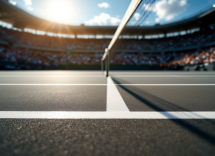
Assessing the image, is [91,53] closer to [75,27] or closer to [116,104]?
[75,27]

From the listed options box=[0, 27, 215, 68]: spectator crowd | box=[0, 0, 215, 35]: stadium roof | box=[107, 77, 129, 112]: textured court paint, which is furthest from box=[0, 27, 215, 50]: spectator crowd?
box=[107, 77, 129, 112]: textured court paint

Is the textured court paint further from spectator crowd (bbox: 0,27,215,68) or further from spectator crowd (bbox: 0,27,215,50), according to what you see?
spectator crowd (bbox: 0,27,215,50)

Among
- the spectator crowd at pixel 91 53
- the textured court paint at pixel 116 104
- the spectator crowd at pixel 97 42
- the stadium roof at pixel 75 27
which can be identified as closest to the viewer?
the textured court paint at pixel 116 104

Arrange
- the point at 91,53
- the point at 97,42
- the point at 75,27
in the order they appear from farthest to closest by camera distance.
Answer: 1. the point at 97,42
2. the point at 91,53
3. the point at 75,27

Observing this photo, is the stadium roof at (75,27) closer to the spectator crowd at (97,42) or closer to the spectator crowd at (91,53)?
the spectator crowd at (97,42)

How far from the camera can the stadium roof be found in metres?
23.4

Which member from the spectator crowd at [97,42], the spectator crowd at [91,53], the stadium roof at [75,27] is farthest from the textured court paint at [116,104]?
the spectator crowd at [97,42]

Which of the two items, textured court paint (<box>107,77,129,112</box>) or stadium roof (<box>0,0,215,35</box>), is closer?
textured court paint (<box>107,77,129,112</box>)

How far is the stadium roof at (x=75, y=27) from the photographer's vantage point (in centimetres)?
2339

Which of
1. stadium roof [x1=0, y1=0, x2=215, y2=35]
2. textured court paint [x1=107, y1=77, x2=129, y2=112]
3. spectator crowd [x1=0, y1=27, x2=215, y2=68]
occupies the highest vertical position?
stadium roof [x1=0, y1=0, x2=215, y2=35]

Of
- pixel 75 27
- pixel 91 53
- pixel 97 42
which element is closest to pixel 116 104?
pixel 91 53

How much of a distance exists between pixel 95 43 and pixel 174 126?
35508 millimetres

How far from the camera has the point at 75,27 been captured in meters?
32.2

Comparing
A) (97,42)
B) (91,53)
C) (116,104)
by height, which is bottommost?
(116,104)
